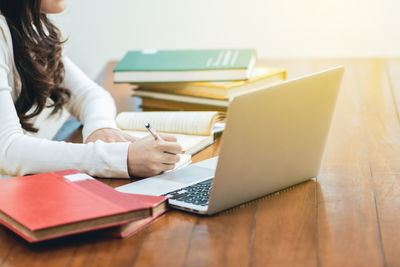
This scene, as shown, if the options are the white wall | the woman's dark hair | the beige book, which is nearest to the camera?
the beige book

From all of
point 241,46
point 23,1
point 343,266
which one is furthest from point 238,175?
point 241,46

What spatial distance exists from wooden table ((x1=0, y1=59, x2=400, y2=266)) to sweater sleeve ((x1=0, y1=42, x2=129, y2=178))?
4 cm

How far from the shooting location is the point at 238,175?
35.8 inches

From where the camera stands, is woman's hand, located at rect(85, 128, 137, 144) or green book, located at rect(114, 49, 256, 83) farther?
green book, located at rect(114, 49, 256, 83)

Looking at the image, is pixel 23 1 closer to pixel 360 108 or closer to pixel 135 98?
pixel 135 98

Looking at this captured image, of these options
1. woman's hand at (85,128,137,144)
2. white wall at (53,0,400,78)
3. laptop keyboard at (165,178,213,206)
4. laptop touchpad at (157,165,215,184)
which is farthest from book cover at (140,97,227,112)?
white wall at (53,0,400,78)

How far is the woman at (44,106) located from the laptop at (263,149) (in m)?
0.07

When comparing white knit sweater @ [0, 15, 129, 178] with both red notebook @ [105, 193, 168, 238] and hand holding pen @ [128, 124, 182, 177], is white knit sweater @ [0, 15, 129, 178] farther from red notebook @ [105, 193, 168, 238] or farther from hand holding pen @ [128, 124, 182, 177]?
red notebook @ [105, 193, 168, 238]

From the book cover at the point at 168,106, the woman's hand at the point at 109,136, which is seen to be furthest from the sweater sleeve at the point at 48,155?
the book cover at the point at 168,106

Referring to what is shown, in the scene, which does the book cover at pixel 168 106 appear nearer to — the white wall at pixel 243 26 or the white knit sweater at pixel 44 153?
the white knit sweater at pixel 44 153

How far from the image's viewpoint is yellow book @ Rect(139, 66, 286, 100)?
1.49 metres

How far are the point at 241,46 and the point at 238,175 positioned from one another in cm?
203

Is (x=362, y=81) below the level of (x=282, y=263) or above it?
below

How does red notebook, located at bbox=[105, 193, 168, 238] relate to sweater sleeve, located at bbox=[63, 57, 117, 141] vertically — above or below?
above
